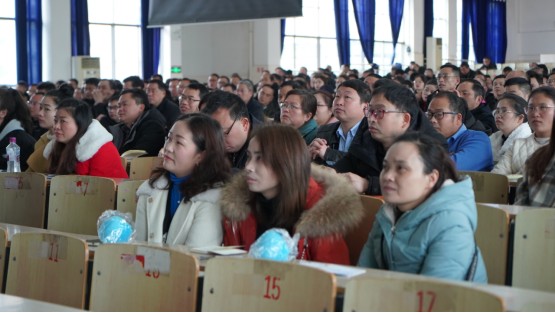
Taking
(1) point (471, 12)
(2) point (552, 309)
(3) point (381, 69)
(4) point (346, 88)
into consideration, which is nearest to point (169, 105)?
(4) point (346, 88)

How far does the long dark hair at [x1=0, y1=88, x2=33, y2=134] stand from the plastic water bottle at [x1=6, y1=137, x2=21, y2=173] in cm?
48

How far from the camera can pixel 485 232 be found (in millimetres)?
3166

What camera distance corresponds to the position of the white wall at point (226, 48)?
1684cm

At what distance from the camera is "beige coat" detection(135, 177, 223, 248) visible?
3.20 meters

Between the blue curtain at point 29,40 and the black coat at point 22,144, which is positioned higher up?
the blue curtain at point 29,40

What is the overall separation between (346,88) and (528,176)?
1665 millimetres

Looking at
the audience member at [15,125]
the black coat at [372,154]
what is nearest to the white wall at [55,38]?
the audience member at [15,125]

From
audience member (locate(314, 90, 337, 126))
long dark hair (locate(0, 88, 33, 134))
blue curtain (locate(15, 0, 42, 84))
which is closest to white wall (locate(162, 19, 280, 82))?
blue curtain (locate(15, 0, 42, 84))

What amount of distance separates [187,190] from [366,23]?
56.3ft

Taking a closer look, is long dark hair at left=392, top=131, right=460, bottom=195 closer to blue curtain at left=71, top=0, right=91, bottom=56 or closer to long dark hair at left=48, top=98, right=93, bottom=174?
long dark hair at left=48, top=98, right=93, bottom=174

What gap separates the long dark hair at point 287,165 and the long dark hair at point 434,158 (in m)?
0.38

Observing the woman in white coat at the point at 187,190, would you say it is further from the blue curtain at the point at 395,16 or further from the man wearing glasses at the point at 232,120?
the blue curtain at the point at 395,16

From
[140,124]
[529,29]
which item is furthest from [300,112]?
[529,29]

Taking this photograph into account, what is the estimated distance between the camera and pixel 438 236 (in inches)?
101
